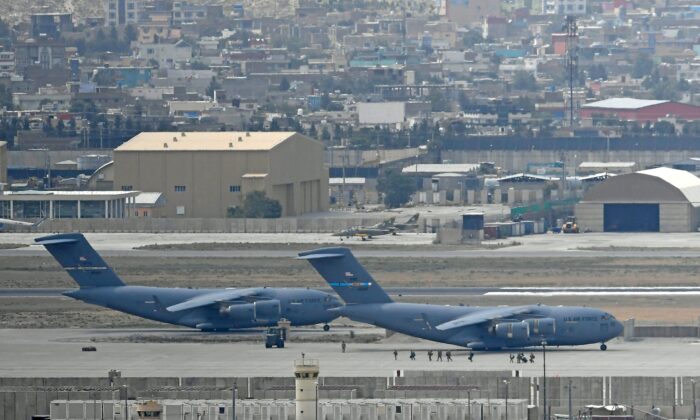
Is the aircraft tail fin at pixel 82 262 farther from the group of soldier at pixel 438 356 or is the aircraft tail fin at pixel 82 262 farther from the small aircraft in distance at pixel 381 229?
the small aircraft in distance at pixel 381 229

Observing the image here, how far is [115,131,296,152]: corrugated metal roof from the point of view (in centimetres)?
17862

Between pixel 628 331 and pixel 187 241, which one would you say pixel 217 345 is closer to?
pixel 628 331

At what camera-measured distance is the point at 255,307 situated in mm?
105062

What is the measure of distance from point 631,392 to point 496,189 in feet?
385

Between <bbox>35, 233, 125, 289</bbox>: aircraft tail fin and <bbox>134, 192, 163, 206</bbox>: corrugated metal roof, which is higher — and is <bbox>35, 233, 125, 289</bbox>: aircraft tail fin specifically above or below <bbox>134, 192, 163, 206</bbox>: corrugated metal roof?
above

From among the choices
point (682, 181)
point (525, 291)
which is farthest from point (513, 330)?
point (682, 181)

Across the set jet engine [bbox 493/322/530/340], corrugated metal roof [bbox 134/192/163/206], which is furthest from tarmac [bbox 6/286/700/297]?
corrugated metal roof [bbox 134/192/163/206]

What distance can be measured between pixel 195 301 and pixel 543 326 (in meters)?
17.1

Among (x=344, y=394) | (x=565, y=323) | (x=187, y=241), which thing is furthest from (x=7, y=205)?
(x=344, y=394)

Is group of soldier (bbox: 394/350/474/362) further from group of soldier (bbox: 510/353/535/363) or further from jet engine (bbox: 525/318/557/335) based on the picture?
jet engine (bbox: 525/318/557/335)

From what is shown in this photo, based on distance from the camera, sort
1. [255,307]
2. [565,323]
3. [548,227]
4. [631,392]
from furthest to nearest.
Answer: [548,227], [255,307], [565,323], [631,392]

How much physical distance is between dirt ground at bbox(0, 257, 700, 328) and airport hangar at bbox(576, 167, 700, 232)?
82.4 ft

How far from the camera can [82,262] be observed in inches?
4218

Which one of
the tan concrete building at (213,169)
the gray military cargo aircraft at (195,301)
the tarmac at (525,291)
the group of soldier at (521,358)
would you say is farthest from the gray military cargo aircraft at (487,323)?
the tan concrete building at (213,169)
